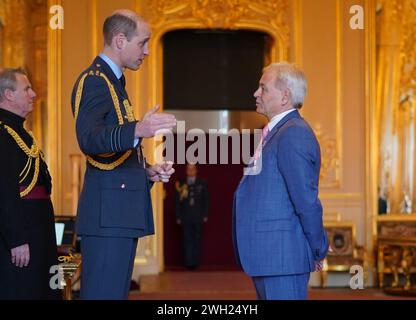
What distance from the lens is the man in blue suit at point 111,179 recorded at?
313cm

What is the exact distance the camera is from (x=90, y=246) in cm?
315

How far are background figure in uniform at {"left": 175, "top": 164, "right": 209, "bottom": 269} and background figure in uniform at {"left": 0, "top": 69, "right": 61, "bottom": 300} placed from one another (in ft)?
24.2

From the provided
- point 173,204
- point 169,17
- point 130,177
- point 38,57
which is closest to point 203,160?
point 173,204

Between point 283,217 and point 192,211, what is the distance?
815 centimetres

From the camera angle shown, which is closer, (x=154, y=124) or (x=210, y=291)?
(x=154, y=124)

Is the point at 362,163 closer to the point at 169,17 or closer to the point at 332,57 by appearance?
the point at 332,57

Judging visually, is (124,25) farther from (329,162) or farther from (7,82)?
(329,162)

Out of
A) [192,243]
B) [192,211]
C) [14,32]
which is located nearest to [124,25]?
[14,32]

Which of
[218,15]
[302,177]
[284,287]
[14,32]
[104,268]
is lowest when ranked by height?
[284,287]

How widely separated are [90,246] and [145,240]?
6.60m

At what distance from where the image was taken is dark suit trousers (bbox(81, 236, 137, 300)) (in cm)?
312

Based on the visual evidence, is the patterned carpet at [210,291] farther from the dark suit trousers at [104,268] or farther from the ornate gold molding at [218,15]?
the dark suit trousers at [104,268]

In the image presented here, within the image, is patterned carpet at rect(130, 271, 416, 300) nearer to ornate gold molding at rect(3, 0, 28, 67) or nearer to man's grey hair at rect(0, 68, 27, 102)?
ornate gold molding at rect(3, 0, 28, 67)

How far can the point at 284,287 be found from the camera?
348cm
